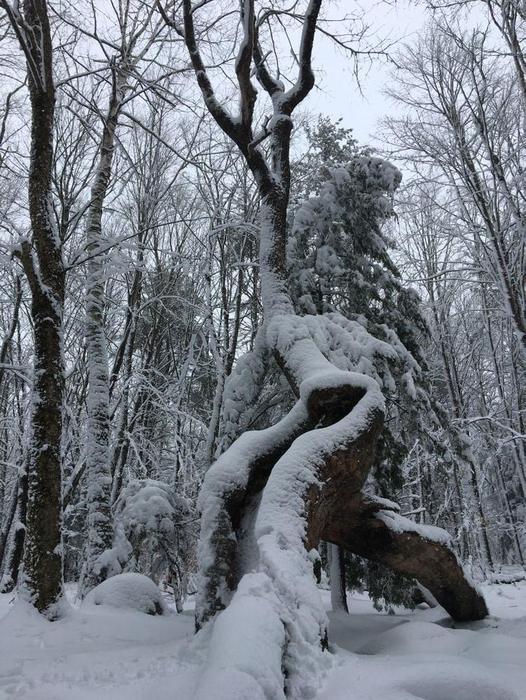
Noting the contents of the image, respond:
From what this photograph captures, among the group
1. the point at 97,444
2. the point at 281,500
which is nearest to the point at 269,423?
the point at 97,444

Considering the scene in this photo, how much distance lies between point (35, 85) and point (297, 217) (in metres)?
4.49

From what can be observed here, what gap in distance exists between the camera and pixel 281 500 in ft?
11.5

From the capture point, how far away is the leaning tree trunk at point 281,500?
7.52ft

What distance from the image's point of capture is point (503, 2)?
784 centimetres

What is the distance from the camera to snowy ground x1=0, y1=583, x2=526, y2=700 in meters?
2.41

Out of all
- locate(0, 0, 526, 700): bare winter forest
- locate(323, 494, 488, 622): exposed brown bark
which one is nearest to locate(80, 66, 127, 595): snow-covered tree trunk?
locate(0, 0, 526, 700): bare winter forest

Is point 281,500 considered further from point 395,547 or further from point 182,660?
point 395,547

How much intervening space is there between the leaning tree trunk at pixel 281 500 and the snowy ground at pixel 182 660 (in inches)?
11.9

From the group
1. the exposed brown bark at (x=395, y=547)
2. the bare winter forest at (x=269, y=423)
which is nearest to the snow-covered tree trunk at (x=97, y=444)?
the bare winter forest at (x=269, y=423)

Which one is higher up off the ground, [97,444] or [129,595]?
[97,444]

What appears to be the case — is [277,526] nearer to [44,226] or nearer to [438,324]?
[44,226]

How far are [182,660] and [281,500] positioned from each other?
116 centimetres

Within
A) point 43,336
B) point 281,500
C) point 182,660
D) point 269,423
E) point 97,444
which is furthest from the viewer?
point 269,423

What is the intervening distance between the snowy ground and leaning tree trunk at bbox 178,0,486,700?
0.99ft
